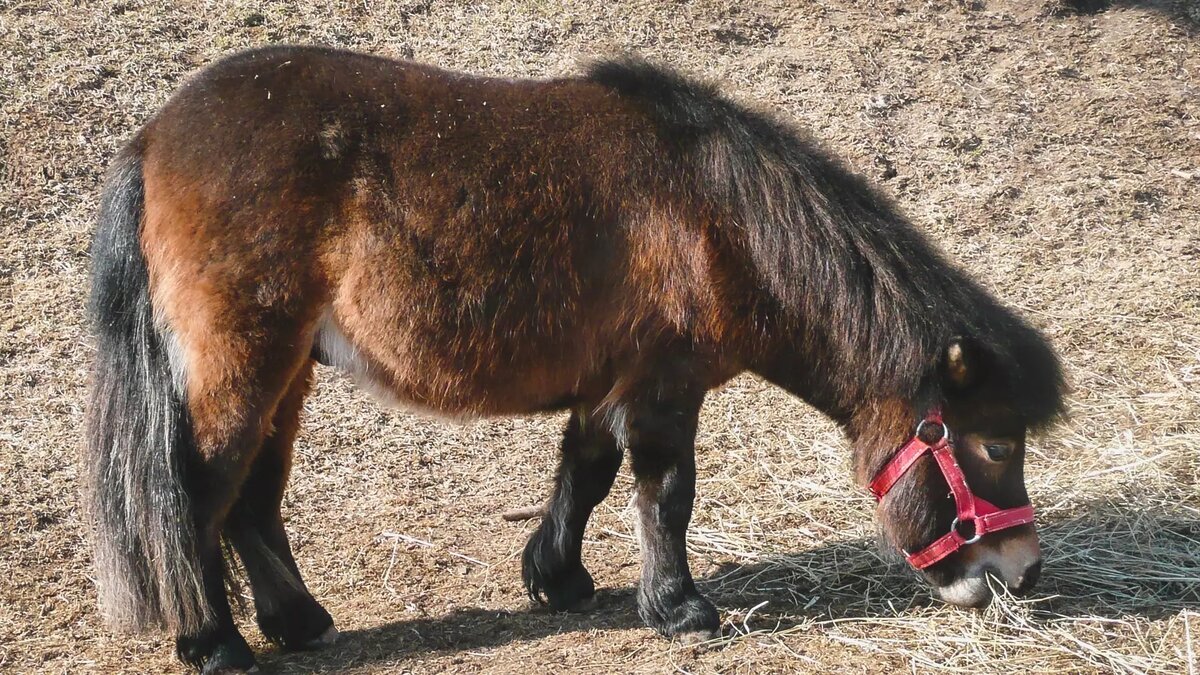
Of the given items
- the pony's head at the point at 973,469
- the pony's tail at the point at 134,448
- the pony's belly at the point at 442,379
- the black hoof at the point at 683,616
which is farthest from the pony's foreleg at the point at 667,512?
the pony's tail at the point at 134,448

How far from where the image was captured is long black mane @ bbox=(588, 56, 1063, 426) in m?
4.24

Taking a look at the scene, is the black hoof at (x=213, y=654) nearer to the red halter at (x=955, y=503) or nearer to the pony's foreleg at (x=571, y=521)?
the pony's foreleg at (x=571, y=521)

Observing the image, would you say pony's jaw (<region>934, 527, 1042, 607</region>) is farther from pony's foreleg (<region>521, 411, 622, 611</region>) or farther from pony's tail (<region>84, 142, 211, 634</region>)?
pony's tail (<region>84, 142, 211, 634</region>)

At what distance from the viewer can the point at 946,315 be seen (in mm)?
4309

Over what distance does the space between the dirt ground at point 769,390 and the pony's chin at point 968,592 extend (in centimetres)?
6

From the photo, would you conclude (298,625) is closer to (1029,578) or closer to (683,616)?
(683,616)

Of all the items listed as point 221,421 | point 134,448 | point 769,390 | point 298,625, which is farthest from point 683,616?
point 769,390

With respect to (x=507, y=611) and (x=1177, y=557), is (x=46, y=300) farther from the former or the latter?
(x=1177, y=557)

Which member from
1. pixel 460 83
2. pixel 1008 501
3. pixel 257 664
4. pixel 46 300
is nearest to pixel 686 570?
pixel 1008 501

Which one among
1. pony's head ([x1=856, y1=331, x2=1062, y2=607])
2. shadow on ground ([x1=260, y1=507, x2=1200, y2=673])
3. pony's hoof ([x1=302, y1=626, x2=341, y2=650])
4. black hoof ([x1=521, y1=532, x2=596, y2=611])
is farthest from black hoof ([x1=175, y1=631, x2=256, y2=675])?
pony's head ([x1=856, y1=331, x2=1062, y2=607])

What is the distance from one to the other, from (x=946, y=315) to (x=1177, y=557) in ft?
4.82

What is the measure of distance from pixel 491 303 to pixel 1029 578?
2123 millimetres

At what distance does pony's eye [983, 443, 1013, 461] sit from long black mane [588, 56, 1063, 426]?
0.12 meters

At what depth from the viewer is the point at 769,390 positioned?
267 inches
